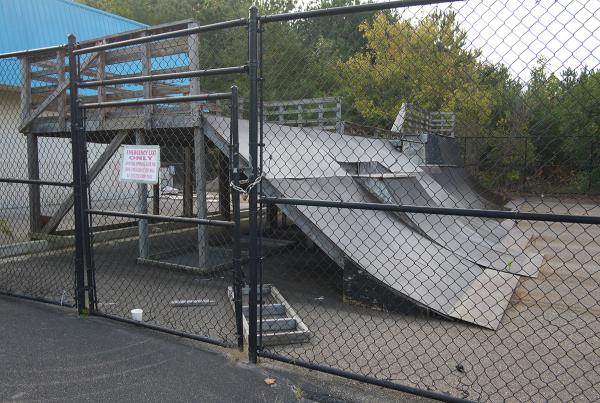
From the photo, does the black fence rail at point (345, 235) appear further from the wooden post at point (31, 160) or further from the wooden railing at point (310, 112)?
the wooden railing at point (310, 112)

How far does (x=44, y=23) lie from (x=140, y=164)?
1394cm

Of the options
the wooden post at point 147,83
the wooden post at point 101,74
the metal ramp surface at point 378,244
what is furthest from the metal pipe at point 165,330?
the wooden post at point 101,74

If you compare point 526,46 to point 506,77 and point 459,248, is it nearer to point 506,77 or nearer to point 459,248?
point 506,77

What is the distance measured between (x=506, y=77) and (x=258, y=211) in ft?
6.46

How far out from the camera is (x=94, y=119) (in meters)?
7.40

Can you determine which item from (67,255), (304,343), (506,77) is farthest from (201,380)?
(67,255)

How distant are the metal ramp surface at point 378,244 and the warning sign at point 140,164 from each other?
1181 millimetres

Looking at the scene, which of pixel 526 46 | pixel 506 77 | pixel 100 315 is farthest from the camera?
pixel 100 315

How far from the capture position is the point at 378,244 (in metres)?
5.43

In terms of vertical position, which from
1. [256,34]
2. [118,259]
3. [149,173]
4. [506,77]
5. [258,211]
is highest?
[256,34]

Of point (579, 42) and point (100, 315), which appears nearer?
point (579, 42)

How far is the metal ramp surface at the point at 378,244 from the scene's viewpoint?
4742 mm

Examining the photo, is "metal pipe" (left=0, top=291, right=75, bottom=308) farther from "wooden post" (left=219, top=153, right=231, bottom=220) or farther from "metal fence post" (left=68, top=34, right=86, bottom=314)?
"wooden post" (left=219, top=153, right=231, bottom=220)

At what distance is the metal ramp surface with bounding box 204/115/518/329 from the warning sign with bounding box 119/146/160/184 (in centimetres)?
118
